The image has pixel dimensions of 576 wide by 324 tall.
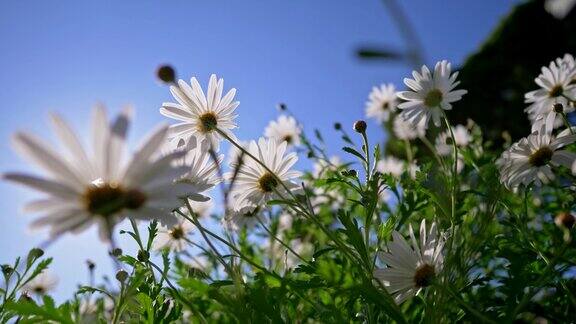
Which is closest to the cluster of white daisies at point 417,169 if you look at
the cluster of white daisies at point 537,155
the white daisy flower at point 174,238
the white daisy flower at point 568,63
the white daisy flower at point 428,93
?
the white daisy flower at point 428,93

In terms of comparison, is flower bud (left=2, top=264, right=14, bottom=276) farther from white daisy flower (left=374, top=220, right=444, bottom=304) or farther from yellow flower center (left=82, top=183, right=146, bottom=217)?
white daisy flower (left=374, top=220, right=444, bottom=304)

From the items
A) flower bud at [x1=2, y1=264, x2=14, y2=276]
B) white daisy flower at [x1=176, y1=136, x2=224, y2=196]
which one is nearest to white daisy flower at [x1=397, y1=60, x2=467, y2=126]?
white daisy flower at [x1=176, y1=136, x2=224, y2=196]

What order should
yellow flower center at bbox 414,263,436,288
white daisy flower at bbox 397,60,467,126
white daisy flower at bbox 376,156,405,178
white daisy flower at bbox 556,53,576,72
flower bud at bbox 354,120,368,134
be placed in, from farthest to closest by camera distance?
white daisy flower at bbox 376,156,405,178 < white daisy flower at bbox 556,53,576,72 < white daisy flower at bbox 397,60,467,126 < flower bud at bbox 354,120,368,134 < yellow flower center at bbox 414,263,436,288

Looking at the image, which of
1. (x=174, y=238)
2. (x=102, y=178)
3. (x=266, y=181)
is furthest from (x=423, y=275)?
(x=174, y=238)

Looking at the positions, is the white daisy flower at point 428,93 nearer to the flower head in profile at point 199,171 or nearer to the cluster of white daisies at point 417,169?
the cluster of white daisies at point 417,169

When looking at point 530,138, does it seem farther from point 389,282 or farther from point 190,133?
point 190,133

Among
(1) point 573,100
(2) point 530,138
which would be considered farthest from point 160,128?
(1) point 573,100

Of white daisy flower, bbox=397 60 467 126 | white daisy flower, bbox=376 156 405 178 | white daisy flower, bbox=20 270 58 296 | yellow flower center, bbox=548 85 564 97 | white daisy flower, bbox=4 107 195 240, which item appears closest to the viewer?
white daisy flower, bbox=4 107 195 240
